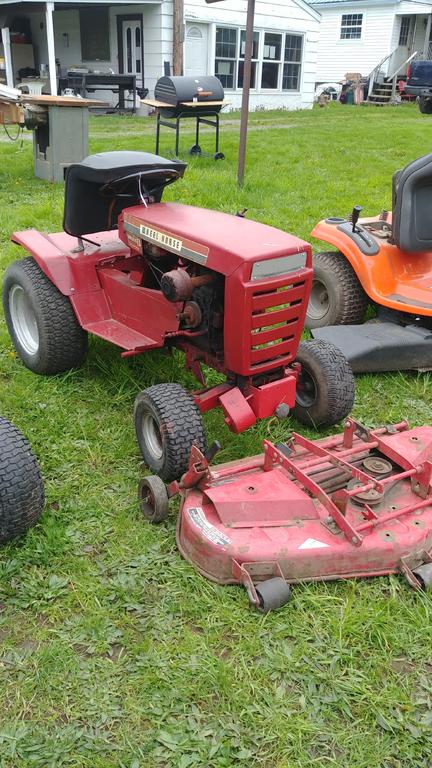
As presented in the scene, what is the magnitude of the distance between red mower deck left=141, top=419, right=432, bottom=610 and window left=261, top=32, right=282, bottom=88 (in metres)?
17.9

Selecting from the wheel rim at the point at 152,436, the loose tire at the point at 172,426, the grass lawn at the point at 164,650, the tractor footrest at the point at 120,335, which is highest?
the tractor footrest at the point at 120,335

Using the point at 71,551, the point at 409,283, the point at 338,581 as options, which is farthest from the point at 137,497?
the point at 409,283

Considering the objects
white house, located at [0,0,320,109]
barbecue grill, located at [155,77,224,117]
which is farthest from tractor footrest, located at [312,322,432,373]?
white house, located at [0,0,320,109]

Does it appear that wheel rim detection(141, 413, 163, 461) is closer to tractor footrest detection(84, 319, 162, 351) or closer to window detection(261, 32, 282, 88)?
tractor footrest detection(84, 319, 162, 351)

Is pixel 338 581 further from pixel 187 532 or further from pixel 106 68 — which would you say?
pixel 106 68

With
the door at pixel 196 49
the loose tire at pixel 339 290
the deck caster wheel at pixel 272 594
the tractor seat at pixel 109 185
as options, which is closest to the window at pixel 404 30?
the door at pixel 196 49

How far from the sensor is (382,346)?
13.8 feet

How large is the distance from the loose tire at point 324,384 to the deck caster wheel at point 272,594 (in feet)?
3.99

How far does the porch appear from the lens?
16.6 m

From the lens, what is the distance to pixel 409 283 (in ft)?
14.8

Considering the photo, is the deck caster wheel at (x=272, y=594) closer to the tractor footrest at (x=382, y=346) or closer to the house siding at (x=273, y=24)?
the tractor footrest at (x=382, y=346)

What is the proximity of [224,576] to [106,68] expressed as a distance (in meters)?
18.1

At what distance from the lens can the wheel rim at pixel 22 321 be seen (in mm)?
4223

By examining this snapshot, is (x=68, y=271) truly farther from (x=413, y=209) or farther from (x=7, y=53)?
(x=7, y=53)
